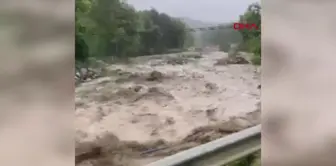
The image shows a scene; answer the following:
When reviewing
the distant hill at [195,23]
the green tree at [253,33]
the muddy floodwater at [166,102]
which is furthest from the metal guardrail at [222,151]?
the distant hill at [195,23]

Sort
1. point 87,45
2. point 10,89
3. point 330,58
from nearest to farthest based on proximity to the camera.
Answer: point 10,89 < point 87,45 < point 330,58

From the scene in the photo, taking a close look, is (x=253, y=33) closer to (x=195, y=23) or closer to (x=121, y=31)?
(x=195, y=23)

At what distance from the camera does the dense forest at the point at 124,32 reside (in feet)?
3.80

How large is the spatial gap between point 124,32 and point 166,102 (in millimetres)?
242

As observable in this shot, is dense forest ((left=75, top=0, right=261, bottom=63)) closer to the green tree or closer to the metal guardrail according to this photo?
the green tree

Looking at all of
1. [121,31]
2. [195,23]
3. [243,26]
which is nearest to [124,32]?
[121,31]

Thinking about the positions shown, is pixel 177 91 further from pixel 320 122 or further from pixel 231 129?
pixel 320 122

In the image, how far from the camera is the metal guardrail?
4.16 ft

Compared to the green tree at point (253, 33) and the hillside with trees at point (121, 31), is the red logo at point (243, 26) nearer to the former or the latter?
the green tree at point (253, 33)

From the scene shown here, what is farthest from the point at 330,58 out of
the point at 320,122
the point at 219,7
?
the point at 219,7

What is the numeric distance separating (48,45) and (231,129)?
62 cm

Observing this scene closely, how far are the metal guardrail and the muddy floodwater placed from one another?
0.02m

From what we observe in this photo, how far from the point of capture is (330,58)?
49.7 inches

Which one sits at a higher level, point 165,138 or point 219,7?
point 219,7
